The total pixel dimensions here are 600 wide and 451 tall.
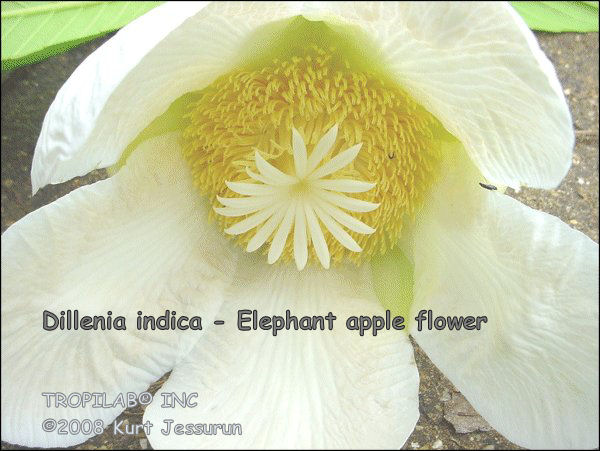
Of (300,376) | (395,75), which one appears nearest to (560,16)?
(395,75)

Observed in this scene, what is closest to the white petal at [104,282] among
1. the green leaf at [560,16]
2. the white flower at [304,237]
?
the white flower at [304,237]

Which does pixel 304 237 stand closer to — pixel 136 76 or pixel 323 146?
pixel 323 146

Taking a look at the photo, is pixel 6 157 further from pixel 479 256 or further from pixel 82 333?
pixel 479 256

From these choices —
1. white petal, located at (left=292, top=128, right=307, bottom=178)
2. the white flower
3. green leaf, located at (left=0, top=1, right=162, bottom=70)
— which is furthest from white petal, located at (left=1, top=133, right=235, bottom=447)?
green leaf, located at (left=0, top=1, right=162, bottom=70)

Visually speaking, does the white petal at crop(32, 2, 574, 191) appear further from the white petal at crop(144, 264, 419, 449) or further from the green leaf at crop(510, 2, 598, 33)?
the green leaf at crop(510, 2, 598, 33)

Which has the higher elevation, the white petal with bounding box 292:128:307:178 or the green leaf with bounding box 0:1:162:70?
the green leaf with bounding box 0:1:162:70

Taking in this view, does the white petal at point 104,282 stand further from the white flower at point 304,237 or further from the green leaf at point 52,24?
the green leaf at point 52,24

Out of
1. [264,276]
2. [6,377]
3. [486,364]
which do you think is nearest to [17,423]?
[6,377]
